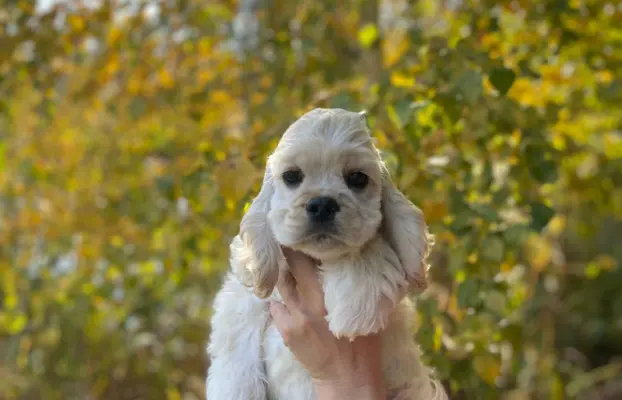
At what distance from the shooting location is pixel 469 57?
→ 97.8 inches

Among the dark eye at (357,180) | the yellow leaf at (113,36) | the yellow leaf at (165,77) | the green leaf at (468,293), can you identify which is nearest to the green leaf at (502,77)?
the green leaf at (468,293)

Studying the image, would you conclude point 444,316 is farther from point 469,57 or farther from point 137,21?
point 137,21

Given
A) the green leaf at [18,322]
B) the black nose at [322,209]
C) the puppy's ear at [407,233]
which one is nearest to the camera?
the black nose at [322,209]

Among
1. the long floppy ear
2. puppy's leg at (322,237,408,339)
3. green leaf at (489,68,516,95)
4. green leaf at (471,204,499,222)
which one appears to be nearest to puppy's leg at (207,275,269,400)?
the long floppy ear

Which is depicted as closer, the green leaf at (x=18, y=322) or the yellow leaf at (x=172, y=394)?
the green leaf at (x=18, y=322)

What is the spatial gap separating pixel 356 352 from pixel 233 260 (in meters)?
0.44

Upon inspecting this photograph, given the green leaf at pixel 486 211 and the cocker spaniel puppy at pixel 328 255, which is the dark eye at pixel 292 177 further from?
the green leaf at pixel 486 211

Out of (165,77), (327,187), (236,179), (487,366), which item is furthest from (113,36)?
(487,366)

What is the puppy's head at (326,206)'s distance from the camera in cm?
175

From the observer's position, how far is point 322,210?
1.72m

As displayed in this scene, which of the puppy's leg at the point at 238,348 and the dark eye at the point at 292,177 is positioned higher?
the dark eye at the point at 292,177

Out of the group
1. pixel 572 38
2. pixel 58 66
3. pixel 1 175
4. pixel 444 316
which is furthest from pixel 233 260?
pixel 1 175

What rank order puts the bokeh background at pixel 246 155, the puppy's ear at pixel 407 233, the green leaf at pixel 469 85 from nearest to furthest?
the puppy's ear at pixel 407 233 < the green leaf at pixel 469 85 < the bokeh background at pixel 246 155

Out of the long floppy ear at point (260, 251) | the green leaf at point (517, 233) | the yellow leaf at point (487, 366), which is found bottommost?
the yellow leaf at point (487, 366)
